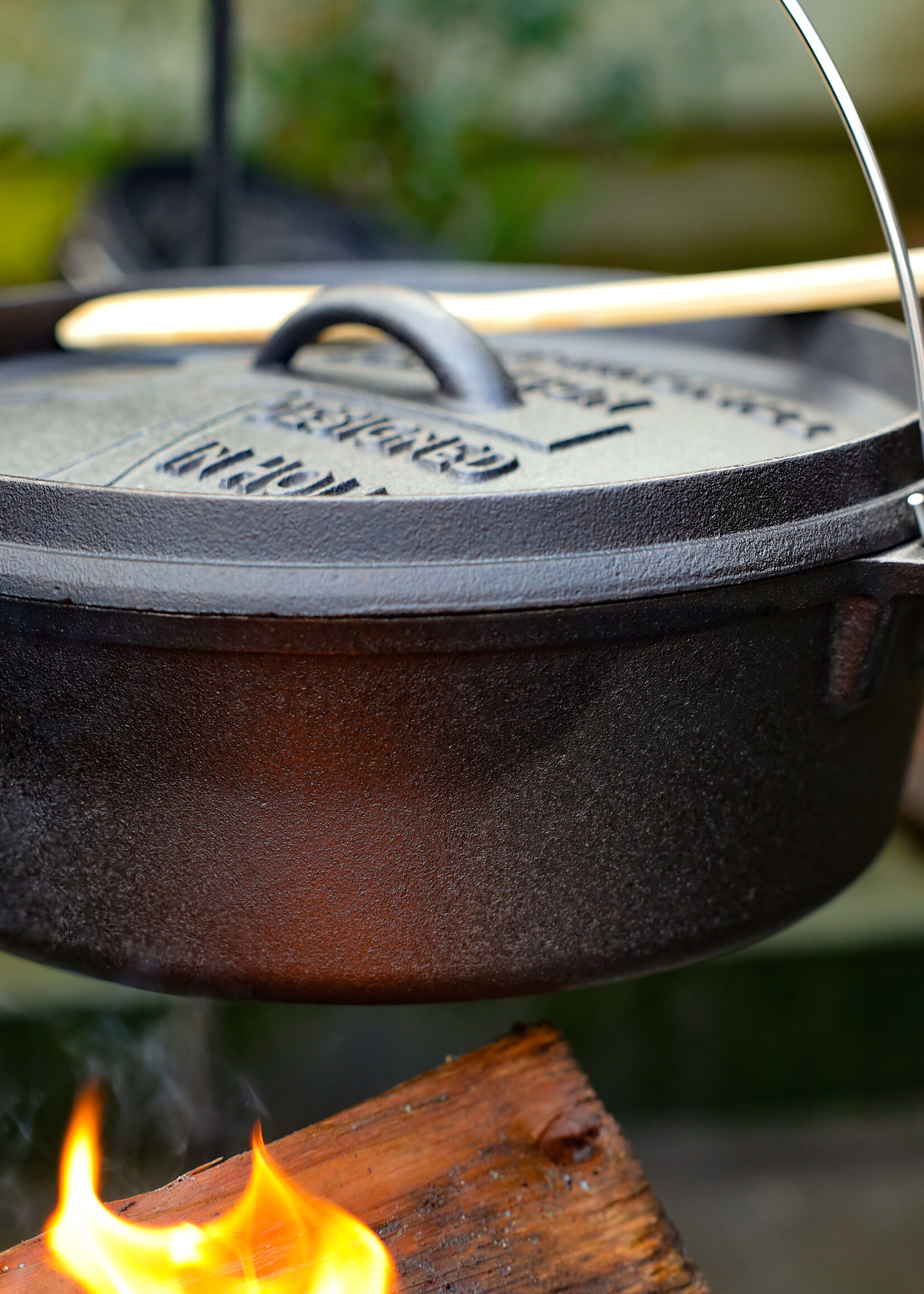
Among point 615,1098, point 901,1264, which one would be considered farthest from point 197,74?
point 901,1264

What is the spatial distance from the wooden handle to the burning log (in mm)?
714

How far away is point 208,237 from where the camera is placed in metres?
1.58

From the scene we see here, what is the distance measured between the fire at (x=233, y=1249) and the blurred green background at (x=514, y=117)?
94.7 inches

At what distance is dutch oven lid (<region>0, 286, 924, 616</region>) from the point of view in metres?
0.66

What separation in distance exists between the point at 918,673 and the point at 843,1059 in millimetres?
1692

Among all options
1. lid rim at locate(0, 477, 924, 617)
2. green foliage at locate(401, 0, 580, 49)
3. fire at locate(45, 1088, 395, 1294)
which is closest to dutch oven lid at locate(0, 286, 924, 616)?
lid rim at locate(0, 477, 924, 617)

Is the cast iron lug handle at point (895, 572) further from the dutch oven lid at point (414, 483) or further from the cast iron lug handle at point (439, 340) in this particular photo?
the cast iron lug handle at point (439, 340)

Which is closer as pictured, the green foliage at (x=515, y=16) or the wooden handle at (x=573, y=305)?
the wooden handle at (x=573, y=305)

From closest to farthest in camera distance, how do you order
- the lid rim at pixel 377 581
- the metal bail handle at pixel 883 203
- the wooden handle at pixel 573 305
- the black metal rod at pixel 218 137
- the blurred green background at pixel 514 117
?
the lid rim at pixel 377 581 < the metal bail handle at pixel 883 203 < the wooden handle at pixel 573 305 < the black metal rod at pixel 218 137 < the blurred green background at pixel 514 117

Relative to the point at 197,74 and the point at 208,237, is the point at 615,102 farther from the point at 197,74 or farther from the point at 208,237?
the point at 208,237

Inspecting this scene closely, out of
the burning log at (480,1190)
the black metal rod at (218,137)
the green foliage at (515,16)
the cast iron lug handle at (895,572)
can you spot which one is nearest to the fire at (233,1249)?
the burning log at (480,1190)

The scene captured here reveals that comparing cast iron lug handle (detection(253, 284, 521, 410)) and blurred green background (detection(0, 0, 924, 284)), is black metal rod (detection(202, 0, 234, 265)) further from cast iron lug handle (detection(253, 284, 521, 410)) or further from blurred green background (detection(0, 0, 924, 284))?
blurred green background (detection(0, 0, 924, 284))

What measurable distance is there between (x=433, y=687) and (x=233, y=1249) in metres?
0.46

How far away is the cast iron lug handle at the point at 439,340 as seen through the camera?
90 centimetres
